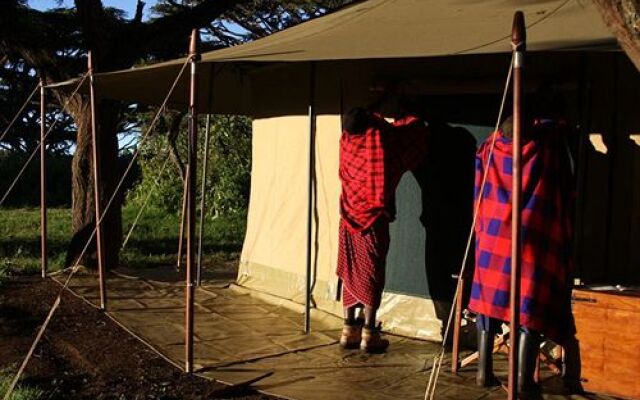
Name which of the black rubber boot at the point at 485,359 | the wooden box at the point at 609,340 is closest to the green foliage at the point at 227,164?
the black rubber boot at the point at 485,359

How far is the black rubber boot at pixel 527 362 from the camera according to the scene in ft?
13.4

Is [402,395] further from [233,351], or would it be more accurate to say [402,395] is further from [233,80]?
[233,80]

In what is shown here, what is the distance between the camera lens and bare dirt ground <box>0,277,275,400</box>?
4367 millimetres

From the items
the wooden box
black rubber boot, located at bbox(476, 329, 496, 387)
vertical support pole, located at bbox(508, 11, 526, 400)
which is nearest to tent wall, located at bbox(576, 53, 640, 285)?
the wooden box

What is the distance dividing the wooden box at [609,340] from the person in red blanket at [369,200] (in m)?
1.26

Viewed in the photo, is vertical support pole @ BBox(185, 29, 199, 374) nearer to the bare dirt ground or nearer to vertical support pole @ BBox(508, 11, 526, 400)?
the bare dirt ground

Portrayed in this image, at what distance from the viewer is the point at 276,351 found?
5.25m

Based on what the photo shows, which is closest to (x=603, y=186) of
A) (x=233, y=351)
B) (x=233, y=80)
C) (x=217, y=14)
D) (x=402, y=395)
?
(x=402, y=395)

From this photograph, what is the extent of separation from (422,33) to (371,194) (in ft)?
3.46

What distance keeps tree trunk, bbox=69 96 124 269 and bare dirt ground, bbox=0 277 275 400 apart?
1471mm

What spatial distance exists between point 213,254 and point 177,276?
76.2 inches

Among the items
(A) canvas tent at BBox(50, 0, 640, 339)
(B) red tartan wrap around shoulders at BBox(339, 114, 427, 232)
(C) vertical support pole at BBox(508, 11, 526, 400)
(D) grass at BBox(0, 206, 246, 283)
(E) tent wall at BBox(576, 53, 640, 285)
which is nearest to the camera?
(C) vertical support pole at BBox(508, 11, 526, 400)

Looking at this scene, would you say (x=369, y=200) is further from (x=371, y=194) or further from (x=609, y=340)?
(x=609, y=340)

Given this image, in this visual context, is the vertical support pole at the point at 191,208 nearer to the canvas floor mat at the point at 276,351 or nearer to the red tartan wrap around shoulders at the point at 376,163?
the canvas floor mat at the point at 276,351
